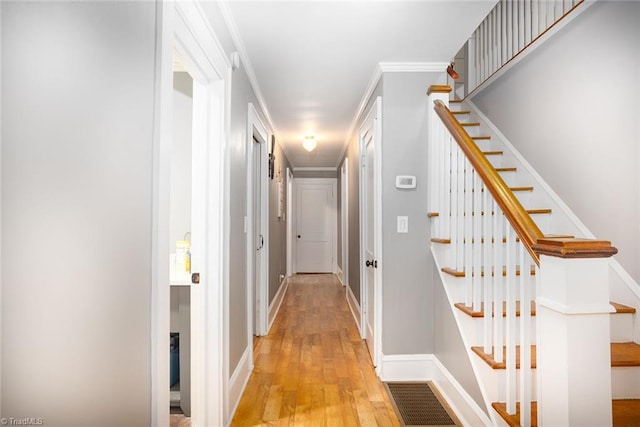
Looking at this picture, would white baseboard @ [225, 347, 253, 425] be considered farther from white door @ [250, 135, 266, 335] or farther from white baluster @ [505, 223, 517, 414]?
white baluster @ [505, 223, 517, 414]

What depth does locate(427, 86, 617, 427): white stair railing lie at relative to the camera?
1135mm

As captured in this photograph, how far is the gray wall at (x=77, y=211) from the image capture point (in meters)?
0.63

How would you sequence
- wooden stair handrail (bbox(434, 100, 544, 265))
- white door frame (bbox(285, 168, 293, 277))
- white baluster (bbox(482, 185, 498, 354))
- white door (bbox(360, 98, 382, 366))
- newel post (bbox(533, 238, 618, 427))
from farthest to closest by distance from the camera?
1. white door frame (bbox(285, 168, 293, 277))
2. white door (bbox(360, 98, 382, 366))
3. white baluster (bbox(482, 185, 498, 354))
4. wooden stair handrail (bbox(434, 100, 544, 265))
5. newel post (bbox(533, 238, 618, 427))

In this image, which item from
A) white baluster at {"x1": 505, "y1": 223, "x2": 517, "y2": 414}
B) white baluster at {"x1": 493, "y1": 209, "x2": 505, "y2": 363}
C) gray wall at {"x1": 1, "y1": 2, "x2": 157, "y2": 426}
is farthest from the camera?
white baluster at {"x1": 493, "y1": 209, "x2": 505, "y2": 363}

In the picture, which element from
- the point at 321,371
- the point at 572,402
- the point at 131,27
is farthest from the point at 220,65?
the point at 321,371

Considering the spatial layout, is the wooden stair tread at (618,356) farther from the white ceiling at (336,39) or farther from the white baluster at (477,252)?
the white ceiling at (336,39)

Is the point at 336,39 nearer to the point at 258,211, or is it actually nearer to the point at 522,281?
the point at 522,281

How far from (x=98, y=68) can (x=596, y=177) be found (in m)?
2.69

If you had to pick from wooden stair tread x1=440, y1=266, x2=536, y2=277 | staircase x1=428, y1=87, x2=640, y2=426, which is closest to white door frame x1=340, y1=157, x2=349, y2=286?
staircase x1=428, y1=87, x2=640, y2=426

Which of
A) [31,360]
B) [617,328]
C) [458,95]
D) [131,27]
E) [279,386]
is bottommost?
[279,386]

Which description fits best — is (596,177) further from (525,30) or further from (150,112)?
(150,112)

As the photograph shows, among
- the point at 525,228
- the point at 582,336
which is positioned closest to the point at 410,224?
the point at 525,228

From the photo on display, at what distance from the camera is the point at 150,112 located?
41.0 inches

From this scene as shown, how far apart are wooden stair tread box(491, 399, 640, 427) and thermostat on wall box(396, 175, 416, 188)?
1.53 metres
